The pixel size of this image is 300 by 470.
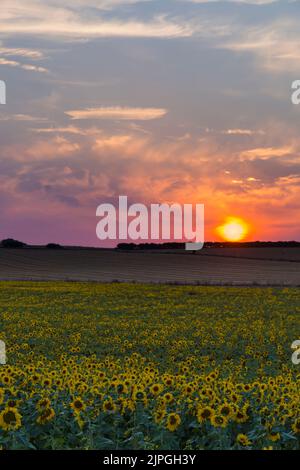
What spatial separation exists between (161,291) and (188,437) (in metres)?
47.3

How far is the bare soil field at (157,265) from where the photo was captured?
3034 inches

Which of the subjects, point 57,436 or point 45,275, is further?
point 45,275

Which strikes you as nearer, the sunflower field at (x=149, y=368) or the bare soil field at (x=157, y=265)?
the sunflower field at (x=149, y=368)

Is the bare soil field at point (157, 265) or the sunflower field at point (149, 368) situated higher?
the bare soil field at point (157, 265)

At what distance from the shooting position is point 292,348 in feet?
85.1

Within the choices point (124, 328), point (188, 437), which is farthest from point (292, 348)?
point (188, 437)

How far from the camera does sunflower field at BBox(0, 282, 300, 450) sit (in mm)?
8797

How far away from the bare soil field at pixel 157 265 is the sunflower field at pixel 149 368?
53.8 feet

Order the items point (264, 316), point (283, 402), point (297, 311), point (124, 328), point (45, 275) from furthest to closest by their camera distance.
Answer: point (45, 275), point (297, 311), point (264, 316), point (124, 328), point (283, 402)

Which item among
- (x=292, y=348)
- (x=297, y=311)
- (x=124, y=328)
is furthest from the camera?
(x=297, y=311)

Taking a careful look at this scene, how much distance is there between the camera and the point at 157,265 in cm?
9381

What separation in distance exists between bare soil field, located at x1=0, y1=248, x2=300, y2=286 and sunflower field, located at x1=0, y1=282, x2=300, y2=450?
53.8 feet

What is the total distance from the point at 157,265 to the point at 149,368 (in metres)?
78.2

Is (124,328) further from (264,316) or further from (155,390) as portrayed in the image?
(155,390)
